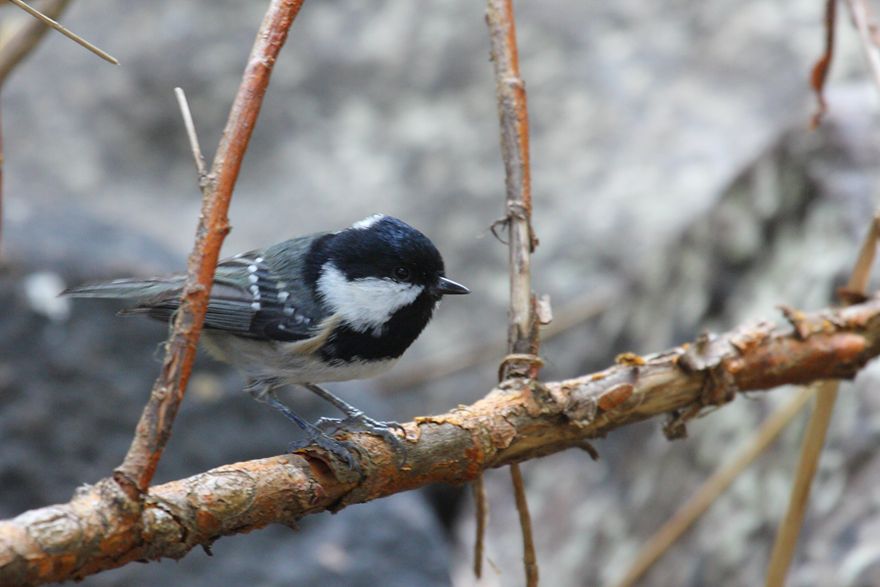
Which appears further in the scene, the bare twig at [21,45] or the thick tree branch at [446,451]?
the bare twig at [21,45]

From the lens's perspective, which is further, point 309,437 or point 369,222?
point 369,222

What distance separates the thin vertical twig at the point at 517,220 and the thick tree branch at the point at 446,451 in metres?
0.09

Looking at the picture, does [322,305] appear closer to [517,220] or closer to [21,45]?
[517,220]

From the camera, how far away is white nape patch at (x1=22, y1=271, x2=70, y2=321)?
11.7 feet

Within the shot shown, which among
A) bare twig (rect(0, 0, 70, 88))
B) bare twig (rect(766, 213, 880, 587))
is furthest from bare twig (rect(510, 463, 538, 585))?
bare twig (rect(0, 0, 70, 88))

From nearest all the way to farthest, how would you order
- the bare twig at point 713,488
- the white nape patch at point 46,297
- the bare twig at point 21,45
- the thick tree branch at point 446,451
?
the thick tree branch at point 446,451, the bare twig at point 21,45, the bare twig at point 713,488, the white nape patch at point 46,297

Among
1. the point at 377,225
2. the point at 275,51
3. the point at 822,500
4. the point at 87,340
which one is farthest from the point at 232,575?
the point at 275,51

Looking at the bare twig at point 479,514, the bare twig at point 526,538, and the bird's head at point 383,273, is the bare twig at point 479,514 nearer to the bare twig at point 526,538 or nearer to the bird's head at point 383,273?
the bare twig at point 526,538

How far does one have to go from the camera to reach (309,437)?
207cm

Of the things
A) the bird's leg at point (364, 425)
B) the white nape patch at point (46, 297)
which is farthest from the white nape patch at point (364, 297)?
the white nape patch at point (46, 297)

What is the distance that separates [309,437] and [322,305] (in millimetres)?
479

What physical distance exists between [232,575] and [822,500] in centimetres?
192

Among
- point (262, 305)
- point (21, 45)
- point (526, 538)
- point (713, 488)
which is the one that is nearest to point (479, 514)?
point (526, 538)

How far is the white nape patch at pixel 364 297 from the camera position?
94.9 inches
